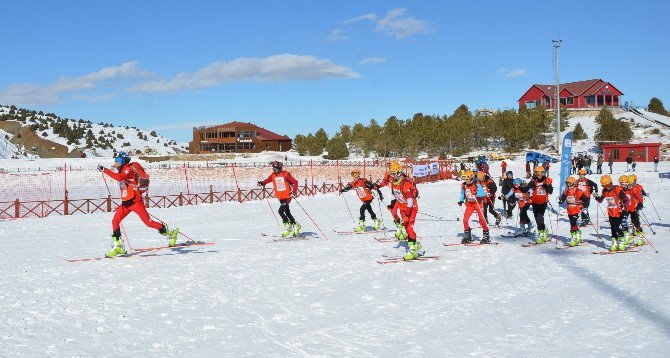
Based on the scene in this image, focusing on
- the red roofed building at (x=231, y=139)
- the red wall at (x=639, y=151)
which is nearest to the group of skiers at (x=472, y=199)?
the red wall at (x=639, y=151)

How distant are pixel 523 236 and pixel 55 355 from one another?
11.9m

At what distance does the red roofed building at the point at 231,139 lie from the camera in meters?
97.6

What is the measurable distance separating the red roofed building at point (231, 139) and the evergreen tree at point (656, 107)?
2718 inches

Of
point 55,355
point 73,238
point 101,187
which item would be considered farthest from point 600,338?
point 101,187

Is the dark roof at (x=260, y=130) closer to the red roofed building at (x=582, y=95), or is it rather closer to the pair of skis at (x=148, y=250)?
the red roofed building at (x=582, y=95)

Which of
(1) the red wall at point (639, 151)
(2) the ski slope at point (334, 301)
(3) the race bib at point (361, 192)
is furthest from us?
(1) the red wall at point (639, 151)

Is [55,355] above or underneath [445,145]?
underneath

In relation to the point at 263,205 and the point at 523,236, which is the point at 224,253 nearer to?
the point at 523,236

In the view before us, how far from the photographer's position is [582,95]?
94.8 metres

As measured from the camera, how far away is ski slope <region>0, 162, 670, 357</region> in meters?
6.04

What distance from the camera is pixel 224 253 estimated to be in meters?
12.3

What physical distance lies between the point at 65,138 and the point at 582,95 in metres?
94.9

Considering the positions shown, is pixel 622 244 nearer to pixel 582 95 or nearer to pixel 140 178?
pixel 140 178

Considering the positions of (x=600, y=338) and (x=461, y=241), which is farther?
(x=461, y=241)
